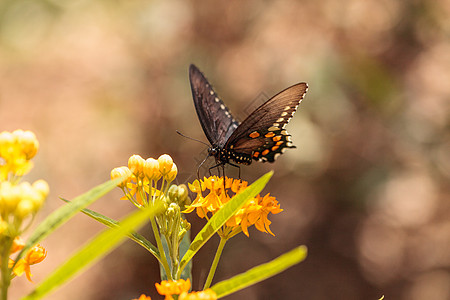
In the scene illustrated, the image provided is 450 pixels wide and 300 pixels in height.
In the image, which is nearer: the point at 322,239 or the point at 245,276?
the point at 245,276

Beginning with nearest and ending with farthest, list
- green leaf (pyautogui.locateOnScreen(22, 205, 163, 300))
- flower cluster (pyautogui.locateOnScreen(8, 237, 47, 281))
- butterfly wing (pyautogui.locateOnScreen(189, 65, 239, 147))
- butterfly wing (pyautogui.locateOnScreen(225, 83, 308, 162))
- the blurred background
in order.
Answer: green leaf (pyautogui.locateOnScreen(22, 205, 163, 300)), flower cluster (pyautogui.locateOnScreen(8, 237, 47, 281)), butterfly wing (pyautogui.locateOnScreen(225, 83, 308, 162)), butterfly wing (pyautogui.locateOnScreen(189, 65, 239, 147)), the blurred background

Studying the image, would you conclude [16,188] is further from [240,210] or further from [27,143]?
[240,210]

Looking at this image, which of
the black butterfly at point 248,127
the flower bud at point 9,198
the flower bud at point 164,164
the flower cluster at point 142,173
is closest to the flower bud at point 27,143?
the flower bud at point 9,198

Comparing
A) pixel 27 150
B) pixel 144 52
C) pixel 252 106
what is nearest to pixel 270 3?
pixel 252 106

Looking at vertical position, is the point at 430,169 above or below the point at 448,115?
below

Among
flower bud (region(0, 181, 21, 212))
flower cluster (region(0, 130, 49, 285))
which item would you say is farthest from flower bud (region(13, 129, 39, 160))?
flower bud (region(0, 181, 21, 212))

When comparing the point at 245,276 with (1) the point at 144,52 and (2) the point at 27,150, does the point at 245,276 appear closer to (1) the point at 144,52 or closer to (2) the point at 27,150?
(2) the point at 27,150

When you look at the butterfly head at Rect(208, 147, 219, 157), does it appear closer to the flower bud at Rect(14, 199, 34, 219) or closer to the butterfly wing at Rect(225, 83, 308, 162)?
the butterfly wing at Rect(225, 83, 308, 162)
